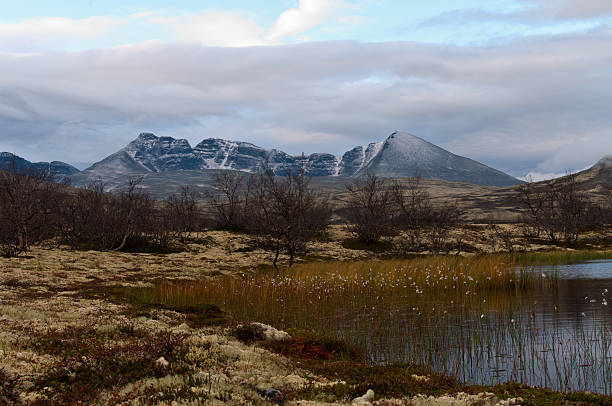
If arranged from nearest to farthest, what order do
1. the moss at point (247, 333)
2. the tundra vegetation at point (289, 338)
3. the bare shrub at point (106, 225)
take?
the tundra vegetation at point (289, 338)
the moss at point (247, 333)
the bare shrub at point (106, 225)

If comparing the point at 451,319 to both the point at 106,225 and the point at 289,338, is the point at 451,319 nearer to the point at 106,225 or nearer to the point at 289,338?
the point at 289,338

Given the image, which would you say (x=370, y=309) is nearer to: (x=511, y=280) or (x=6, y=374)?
(x=511, y=280)

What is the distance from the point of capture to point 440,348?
14242 mm

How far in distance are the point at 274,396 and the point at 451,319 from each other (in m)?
11.8

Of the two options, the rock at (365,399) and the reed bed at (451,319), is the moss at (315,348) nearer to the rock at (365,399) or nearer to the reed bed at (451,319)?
the reed bed at (451,319)

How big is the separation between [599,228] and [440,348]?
107482 millimetres

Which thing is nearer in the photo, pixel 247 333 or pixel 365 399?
pixel 365 399

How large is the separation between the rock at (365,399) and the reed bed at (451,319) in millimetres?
4526

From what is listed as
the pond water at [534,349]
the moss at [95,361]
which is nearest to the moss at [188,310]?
the moss at [95,361]

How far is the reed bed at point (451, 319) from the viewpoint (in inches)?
484

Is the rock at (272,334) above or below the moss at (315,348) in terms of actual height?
above

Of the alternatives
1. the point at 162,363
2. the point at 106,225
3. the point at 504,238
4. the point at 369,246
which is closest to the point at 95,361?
the point at 162,363

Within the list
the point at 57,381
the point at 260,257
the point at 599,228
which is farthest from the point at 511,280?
the point at 599,228

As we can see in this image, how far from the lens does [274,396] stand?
8.23m
